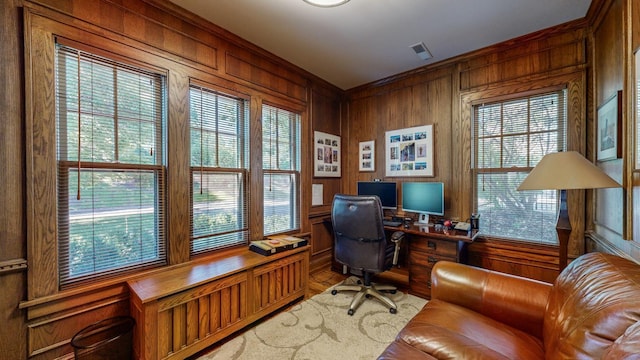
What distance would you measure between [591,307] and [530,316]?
0.45m

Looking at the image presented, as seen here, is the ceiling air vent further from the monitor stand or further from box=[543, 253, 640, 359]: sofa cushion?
box=[543, 253, 640, 359]: sofa cushion

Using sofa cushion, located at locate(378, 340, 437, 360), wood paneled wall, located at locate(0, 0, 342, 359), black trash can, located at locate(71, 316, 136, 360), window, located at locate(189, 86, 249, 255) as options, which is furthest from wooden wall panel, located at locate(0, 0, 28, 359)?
sofa cushion, located at locate(378, 340, 437, 360)

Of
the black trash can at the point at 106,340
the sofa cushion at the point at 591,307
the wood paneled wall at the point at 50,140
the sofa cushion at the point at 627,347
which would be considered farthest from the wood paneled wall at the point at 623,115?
the black trash can at the point at 106,340

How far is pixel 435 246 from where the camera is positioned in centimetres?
263

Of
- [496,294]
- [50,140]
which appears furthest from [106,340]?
[496,294]

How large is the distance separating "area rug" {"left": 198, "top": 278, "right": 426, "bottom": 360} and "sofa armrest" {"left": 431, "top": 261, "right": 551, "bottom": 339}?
709 millimetres

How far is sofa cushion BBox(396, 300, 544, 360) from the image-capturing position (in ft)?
3.68

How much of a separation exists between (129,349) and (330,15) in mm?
2886

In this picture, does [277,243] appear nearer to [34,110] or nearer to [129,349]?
[129,349]

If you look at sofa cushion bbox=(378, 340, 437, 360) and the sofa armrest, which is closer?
sofa cushion bbox=(378, 340, 437, 360)

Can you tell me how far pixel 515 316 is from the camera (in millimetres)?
1387

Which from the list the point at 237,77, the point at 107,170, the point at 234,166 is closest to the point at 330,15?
the point at 237,77

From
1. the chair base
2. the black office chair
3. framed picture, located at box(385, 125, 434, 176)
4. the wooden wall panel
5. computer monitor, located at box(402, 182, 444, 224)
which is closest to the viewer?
the wooden wall panel

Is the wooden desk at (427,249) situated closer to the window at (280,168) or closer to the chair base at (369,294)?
the chair base at (369,294)
